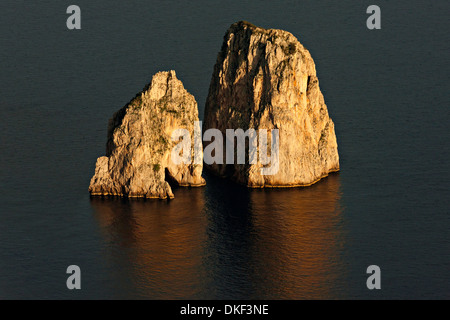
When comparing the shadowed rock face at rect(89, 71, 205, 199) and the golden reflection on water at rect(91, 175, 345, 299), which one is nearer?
the golden reflection on water at rect(91, 175, 345, 299)

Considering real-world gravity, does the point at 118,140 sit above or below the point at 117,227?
above

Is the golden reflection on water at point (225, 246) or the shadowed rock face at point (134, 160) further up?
the shadowed rock face at point (134, 160)

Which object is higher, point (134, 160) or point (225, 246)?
point (134, 160)

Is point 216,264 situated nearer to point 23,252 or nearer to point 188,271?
point 188,271

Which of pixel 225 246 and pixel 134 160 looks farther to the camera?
pixel 134 160

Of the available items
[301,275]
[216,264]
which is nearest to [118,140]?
[216,264]

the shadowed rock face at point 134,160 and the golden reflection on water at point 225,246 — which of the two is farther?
the shadowed rock face at point 134,160
